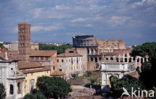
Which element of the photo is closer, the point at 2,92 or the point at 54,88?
the point at 2,92

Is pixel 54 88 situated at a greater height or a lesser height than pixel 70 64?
lesser

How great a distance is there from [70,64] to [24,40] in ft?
48.8

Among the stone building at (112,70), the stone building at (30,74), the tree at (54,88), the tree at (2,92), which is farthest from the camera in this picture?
the stone building at (112,70)

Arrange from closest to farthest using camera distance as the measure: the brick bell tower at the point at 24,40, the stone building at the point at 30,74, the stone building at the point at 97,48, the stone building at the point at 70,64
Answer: the stone building at the point at 30,74
the brick bell tower at the point at 24,40
the stone building at the point at 70,64
the stone building at the point at 97,48

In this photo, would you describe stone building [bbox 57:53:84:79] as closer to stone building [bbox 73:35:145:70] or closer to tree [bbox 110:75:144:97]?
stone building [bbox 73:35:145:70]

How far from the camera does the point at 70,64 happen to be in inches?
2724

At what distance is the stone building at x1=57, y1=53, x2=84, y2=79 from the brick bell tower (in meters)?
9.66

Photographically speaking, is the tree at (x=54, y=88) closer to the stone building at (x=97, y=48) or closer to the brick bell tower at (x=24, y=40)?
the brick bell tower at (x=24, y=40)

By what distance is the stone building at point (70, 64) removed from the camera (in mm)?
66188

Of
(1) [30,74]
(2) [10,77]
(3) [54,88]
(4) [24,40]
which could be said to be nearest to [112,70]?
(3) [54,88]

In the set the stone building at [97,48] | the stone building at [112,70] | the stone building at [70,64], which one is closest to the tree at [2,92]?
the stone building at [112,70]

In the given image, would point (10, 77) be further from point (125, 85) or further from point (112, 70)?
point (125, 85)

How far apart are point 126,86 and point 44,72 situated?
Result: 18.1 m

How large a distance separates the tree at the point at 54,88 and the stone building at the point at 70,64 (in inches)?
899
